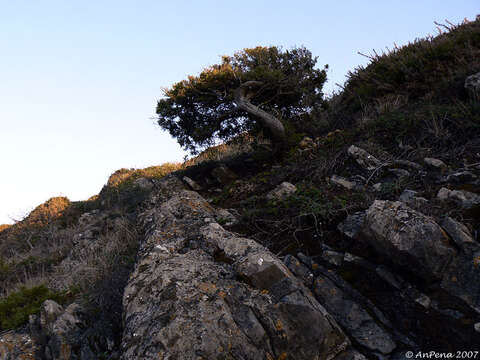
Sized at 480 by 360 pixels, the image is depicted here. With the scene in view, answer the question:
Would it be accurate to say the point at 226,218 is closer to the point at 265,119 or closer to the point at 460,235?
the point at 460,235

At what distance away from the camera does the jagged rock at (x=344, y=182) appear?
16.9ft

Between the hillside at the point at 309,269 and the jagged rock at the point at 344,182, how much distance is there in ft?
0.13

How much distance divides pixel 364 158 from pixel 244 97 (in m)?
4.62

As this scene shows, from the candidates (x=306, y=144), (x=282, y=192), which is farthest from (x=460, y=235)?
(x=306, y=144)

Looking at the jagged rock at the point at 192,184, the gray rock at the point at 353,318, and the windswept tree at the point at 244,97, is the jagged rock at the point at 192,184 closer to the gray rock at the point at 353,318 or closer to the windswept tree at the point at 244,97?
the windswept tree at the point at 244,97

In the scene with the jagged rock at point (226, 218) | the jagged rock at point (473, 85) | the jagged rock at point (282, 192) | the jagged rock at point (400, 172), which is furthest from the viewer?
the jagged rock at point (473, 85)

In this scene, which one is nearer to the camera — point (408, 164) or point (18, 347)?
point (18, 347)

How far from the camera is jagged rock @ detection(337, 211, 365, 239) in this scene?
3520 millimetres

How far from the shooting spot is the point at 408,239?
2801mm

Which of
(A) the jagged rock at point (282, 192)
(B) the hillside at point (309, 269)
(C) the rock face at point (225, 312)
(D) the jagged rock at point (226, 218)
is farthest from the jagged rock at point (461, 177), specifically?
(D) the jagged rock at point (226, 218)

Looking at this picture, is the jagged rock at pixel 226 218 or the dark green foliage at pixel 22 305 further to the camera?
the jagged rock at pixel 226 218

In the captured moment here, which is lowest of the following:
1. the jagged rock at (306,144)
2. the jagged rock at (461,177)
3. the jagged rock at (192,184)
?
the jagged rock at (461,177)

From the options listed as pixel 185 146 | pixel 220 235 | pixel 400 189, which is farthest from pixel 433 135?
pixel 185 146

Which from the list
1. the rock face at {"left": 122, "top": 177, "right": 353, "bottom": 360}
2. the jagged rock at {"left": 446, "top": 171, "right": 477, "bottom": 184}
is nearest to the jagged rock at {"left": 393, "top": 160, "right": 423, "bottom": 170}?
the jagged rock at {"left": 446, "top": 171, "right": 477, "bottom": 184}
